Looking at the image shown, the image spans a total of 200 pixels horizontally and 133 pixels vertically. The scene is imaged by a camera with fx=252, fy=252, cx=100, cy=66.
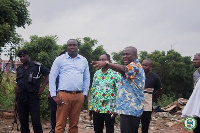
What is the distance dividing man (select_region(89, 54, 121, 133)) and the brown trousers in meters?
0.35

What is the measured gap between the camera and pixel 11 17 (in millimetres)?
8148

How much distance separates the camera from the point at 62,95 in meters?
4.24

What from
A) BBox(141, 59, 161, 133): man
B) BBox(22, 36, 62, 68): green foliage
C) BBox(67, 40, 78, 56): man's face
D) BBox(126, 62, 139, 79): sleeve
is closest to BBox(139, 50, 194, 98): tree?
BBox(22, 36, 62, 68): green foliage

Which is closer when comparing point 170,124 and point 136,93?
point 136,93

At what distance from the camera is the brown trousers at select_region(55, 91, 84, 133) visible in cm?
423

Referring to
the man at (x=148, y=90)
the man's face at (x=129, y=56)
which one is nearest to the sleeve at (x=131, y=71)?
the man's face at (x=129, y=56)

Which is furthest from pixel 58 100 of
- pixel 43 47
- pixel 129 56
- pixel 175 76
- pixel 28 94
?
pixel 175 76

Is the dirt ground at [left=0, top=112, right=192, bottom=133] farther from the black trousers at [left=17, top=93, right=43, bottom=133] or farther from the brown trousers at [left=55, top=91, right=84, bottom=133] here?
the brown trousers at [left=55, top=91, right=84, bottom=133]

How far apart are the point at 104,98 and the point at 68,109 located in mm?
680

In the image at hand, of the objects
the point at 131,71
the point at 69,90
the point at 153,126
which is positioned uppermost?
the point at 131,71

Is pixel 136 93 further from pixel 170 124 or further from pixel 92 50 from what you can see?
pixel 92 50

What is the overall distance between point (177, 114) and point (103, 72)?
935cm

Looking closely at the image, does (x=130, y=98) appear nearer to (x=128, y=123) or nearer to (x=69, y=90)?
(x=128, y=123)

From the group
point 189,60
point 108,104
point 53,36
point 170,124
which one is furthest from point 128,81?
point 189,60
